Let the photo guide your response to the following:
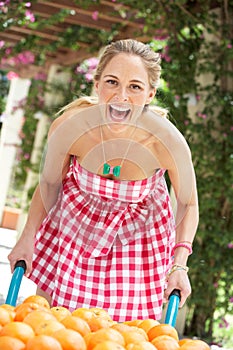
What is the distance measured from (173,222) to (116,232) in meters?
0.28

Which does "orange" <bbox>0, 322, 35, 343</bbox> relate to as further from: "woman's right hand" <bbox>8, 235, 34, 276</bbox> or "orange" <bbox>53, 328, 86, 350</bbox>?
"woman's right hand" <bbox>8, 235, 34, 276</bbox>

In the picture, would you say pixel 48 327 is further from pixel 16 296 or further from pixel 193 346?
pixel 16 296

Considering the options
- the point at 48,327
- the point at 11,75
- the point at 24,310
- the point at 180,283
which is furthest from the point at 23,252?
the point at 11,75

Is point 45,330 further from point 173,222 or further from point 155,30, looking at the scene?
point 155,30

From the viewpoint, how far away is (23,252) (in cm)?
215

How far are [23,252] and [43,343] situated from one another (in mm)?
934

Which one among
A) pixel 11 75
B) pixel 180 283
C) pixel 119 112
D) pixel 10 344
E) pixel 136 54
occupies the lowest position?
pixel 10 344

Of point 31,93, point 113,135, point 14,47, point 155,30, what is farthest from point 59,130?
point 31,93

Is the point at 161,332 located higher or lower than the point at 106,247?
lower

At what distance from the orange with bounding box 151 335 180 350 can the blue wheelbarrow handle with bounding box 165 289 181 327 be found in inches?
13.8

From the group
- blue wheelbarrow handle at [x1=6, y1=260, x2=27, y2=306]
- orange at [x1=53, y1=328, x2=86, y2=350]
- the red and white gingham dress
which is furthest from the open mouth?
orange at [x1=53, y1=328, x2=86, y2=350]

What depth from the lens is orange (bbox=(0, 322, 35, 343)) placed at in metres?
1.29

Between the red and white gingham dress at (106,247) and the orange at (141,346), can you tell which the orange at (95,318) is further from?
the red and white gingham dress at (106,247)

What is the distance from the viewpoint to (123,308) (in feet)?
7.42
